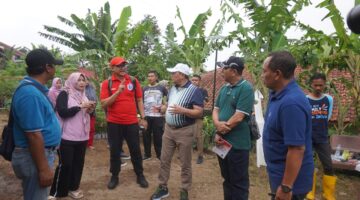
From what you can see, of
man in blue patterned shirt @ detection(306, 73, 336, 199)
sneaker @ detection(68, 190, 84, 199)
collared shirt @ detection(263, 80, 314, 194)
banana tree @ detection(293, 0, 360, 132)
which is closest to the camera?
collared shirt @ detection(263, 80, 314, 194)

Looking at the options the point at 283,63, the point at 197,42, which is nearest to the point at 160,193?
the point at 283,63

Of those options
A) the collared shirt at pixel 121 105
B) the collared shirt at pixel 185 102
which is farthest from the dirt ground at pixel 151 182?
the collared shirt at pixel 185 102

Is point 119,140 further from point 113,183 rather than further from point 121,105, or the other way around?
point 113,183

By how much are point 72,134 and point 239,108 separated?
206 cm

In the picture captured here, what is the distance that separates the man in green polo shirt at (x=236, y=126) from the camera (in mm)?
Result: 3533

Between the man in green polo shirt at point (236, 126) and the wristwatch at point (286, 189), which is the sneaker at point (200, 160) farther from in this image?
the wristwatch at point (286, 189)

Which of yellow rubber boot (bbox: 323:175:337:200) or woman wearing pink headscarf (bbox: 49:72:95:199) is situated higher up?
woman wearing pink headscarf (bbox: 49:72:95:199)

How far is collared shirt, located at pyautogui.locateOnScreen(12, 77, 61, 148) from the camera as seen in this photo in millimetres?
2379

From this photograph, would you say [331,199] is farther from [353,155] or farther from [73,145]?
[73,145]

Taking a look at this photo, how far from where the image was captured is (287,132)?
225 centimetres

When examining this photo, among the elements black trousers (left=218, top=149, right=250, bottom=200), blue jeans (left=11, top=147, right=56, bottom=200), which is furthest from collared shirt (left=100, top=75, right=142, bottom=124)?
blue jeans (left=11, top=147, right=56, bottom=200)

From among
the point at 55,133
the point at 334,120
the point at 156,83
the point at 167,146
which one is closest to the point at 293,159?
the point at 55,133

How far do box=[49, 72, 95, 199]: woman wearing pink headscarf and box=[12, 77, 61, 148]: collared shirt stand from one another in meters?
1.45

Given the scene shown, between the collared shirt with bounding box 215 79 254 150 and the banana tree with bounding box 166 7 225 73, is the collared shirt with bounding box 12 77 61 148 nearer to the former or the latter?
the collared shirt with bounding box 215 79 254 150
